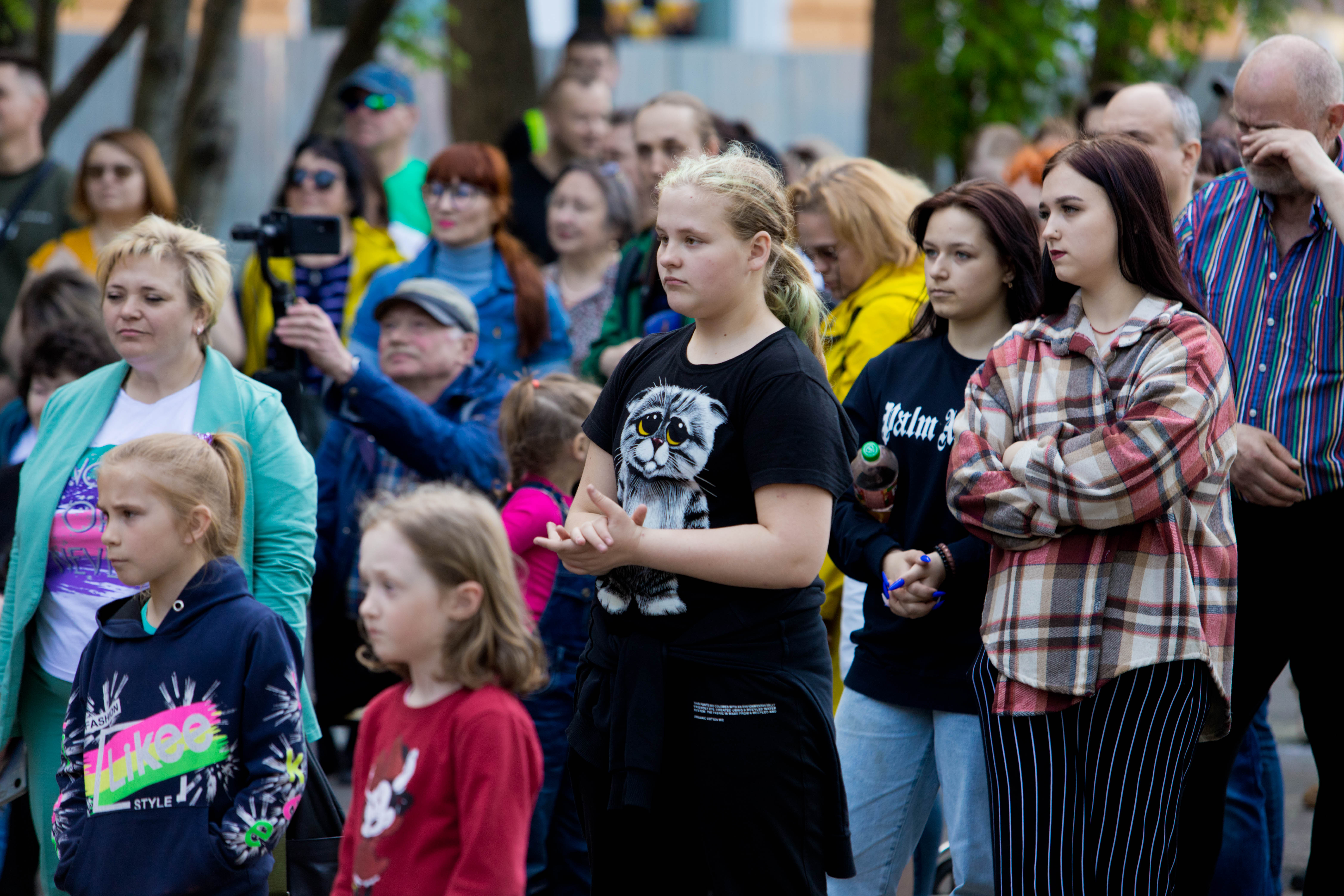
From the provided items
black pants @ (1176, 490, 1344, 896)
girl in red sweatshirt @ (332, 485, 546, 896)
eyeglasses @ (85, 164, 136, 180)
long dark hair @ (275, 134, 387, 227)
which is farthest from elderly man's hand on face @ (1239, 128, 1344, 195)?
eyeglasses @ (85, 164, 136, 180)

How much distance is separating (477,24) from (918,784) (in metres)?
7.74

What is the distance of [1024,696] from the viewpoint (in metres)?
2.87

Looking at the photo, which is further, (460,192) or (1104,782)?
(460,192)

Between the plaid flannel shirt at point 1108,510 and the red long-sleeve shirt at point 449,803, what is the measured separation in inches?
42.8

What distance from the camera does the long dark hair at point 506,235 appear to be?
5.23 meters

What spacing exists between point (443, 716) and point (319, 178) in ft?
13.8

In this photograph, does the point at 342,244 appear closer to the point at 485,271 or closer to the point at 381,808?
the point at 485,271

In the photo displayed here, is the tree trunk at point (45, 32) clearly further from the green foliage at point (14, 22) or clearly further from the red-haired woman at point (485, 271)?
the red-haired woman at point (485, 271)

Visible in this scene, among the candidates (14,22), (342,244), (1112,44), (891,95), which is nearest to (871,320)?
(342,244)

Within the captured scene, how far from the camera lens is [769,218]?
2828 mm

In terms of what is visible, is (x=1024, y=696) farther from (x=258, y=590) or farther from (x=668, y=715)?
(x=258, y=590)

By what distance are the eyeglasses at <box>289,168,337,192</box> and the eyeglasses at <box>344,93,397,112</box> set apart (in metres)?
0.96

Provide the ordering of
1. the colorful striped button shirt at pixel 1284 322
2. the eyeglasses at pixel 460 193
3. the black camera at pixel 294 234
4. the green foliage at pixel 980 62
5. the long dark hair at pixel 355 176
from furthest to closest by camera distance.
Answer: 1. the green foliage at pixel 980 62
2. the long dark hair at pixel 355 176
3. the eyeglasses at pixel 460 193
4. the black camera at pixel 294 234
5. the colorful striped button shirt at pixel 1284 322

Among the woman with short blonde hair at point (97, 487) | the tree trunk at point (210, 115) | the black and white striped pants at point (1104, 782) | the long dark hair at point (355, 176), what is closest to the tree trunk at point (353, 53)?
the tree trunk at point (210, 115)
